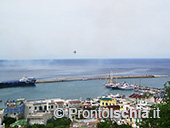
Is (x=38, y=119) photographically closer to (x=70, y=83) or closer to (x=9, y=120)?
(x=9, y=120)

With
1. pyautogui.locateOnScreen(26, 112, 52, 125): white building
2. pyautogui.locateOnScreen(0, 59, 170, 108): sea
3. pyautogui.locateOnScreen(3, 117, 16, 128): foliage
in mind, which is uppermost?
pyautogui.locateOnScreen(26, 112, 52, 125): white building

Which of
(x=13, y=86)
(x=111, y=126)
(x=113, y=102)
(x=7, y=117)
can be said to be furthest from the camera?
(x=13, y=86)

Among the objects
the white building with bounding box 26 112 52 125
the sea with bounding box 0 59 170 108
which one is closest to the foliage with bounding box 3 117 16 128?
the white building with bounding box 26 112 52 125

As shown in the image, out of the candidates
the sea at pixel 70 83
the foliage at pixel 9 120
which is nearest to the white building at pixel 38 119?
the foliage at pixel 9 120

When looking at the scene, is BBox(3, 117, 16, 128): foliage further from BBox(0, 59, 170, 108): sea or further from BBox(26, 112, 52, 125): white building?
BBox(0, 59, 170, 108): sea

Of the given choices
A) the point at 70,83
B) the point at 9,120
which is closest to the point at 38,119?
the point at 9,120

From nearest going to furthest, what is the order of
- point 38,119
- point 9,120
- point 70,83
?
point 38,119 → point 9,120 → point 70,83

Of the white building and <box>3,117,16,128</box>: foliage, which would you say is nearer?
the white building

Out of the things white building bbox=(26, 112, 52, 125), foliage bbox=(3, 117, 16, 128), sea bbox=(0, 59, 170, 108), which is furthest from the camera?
sea bbox=(0, 59, 170, 108)

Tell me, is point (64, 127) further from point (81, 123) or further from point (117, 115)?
point (117, 115)

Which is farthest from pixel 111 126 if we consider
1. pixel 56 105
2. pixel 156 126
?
pixel 56 105

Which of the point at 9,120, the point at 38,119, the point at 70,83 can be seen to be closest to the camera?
the point at 38,119
